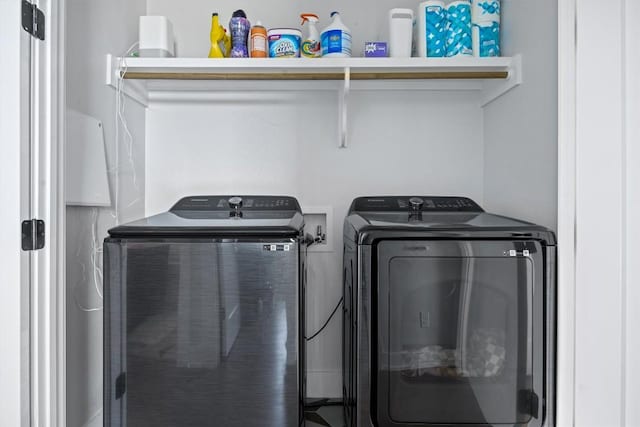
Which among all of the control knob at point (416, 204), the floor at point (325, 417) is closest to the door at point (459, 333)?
the control knob at point (416, 204)

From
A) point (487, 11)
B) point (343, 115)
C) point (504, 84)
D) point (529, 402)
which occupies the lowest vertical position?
point (529, 402)

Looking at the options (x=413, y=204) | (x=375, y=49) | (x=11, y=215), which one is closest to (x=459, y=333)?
(x=413, y=204)

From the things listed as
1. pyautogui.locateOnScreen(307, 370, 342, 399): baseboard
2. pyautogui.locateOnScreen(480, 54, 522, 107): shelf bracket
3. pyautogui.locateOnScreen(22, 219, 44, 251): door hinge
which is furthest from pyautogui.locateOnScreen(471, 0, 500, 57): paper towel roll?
pyautogui.locateOnScreen(22, 219, 44, 251): door hinge

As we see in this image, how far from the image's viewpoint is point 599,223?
1247 mm

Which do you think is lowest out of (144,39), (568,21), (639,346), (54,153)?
(639,346)

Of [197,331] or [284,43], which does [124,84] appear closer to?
[284,43]

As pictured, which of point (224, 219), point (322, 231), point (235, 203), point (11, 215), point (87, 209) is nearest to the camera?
point (11, 215)

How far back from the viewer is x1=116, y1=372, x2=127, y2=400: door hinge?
1256 mm

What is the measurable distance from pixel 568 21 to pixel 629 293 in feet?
2.77

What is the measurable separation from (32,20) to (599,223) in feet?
5.82

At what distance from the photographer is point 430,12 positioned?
1.81 metres

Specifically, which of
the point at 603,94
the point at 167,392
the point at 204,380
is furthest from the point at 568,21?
the point at 167,392

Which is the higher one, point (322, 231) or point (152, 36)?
point (152, 36)

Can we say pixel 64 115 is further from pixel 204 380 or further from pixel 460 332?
pixel 460 332
